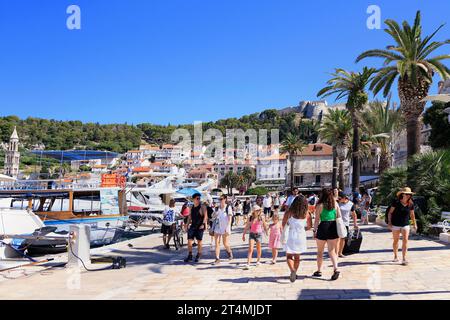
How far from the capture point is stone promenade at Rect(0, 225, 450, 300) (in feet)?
21.7

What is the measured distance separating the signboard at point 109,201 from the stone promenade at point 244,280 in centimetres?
1213

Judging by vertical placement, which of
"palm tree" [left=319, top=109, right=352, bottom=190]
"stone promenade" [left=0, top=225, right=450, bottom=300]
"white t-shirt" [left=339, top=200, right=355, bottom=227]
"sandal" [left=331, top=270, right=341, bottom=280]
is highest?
"palm tree" [left=319, top=109, right=352, bottom=190]

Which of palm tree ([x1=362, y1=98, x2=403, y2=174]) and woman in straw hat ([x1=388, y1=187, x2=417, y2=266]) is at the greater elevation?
palm tree ([x1=362, y1=98, x2=403, y2=174])

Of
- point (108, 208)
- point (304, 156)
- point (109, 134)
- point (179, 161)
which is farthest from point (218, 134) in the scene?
point (108, 208)

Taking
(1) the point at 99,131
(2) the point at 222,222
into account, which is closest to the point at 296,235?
(2) the point at 222,222

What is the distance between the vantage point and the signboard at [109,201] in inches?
884

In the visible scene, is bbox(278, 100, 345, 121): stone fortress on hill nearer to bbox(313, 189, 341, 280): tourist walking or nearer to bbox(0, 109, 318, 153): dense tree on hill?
bbox(0, 109, 318, 153): dense tree on hill

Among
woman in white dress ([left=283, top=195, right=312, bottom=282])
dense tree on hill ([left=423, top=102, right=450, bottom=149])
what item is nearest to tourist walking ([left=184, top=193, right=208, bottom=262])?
woman in white dress ([left=283, top=195, right=312, bottom=282])

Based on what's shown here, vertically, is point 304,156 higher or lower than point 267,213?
higher

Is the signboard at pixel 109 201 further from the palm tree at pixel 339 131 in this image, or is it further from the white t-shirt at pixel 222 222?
the palm tree at pixel 339 131

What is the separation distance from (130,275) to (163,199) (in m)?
32.4

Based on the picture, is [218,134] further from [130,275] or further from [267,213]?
[130,275]

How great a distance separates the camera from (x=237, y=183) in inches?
3880

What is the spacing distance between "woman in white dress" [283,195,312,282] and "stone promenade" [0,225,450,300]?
1.22 ft
